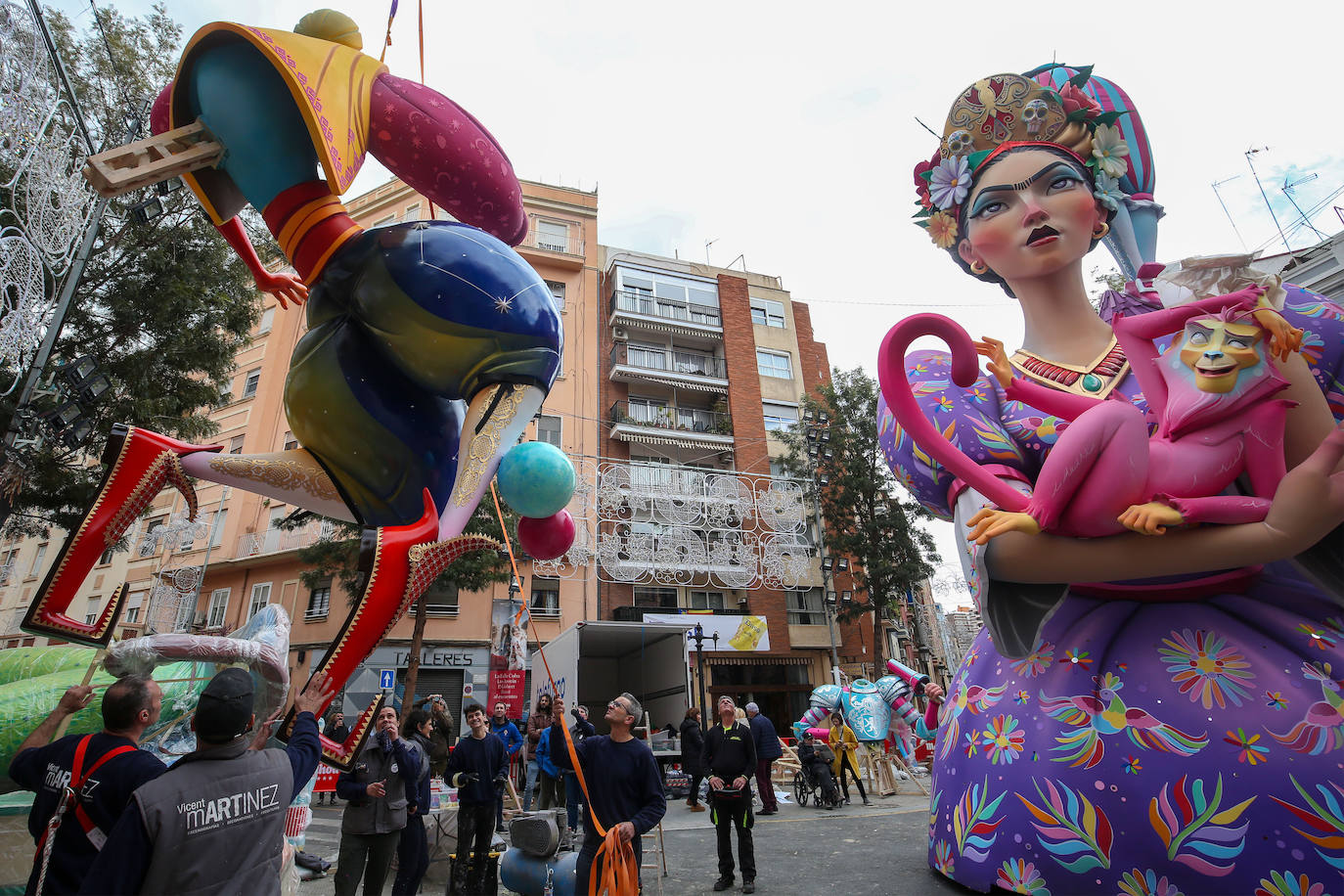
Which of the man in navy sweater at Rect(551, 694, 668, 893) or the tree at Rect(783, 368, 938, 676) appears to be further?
the tree at Rect(783, 368, 938, 676)

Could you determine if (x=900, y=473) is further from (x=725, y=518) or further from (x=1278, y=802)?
(x=725, y=518)

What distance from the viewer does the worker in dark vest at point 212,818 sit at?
6.29ft

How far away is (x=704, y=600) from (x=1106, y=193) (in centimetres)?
2025

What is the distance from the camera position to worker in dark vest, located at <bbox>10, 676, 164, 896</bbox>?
2.34m

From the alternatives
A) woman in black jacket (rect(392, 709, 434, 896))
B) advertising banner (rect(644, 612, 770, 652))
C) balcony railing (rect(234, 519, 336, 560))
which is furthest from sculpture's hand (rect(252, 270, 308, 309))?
advertising banner (rect(644, 612, 770, 652))

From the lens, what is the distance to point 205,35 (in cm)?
272

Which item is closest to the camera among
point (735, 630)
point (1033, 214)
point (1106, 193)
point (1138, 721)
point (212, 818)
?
point (212, 818)

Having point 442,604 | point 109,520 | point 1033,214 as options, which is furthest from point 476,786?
point 442,604

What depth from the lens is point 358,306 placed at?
2.88 metres

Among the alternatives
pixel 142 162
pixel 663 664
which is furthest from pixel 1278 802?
pixel 663 664

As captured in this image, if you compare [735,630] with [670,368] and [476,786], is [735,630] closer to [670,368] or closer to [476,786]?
[670,368]

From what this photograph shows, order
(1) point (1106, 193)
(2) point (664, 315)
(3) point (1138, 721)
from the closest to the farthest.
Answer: (3) point (1138, 721), (1) point (1106, 193), (2) point (664, 315)

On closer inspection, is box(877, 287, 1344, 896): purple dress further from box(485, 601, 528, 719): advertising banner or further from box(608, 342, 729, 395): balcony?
box(608, 342, 729, 395): balcony

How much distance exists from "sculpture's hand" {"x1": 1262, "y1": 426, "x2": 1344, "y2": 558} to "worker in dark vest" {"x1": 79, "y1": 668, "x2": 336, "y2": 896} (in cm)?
321
